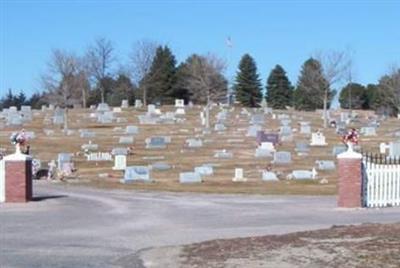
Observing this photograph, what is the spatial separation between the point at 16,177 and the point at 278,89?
77993 mm

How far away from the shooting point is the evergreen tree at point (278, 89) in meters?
99.5

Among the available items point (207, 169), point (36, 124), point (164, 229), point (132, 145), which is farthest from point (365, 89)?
point (164, 229)

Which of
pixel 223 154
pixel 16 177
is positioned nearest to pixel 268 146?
pixel 223 154

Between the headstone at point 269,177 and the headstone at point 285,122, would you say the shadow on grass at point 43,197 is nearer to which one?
the headstone at point 269,177

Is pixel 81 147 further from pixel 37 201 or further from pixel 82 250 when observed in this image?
pixel 82 250

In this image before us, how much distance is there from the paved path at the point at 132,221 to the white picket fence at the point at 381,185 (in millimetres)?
982

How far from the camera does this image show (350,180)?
2161 centimetres

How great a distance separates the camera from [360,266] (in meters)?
10.7

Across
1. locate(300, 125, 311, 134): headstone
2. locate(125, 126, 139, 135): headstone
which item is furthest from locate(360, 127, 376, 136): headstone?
locate(125, 126, 139, 135): headstone

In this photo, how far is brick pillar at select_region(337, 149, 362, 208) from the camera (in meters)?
21.5

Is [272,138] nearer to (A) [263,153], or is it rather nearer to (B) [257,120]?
(A) [263,153]

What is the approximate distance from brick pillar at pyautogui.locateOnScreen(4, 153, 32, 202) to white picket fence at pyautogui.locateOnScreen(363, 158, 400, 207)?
31.7ft

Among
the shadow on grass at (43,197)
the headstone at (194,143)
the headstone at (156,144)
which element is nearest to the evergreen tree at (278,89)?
the headstone at (194,143)

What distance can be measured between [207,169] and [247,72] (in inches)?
2382
